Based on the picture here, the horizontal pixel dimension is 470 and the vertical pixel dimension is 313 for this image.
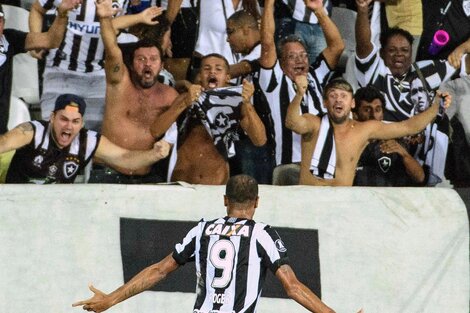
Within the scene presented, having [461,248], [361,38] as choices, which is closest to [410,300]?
[461,248]

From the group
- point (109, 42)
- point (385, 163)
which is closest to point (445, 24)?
point (385, 163)

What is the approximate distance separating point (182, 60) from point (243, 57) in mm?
590

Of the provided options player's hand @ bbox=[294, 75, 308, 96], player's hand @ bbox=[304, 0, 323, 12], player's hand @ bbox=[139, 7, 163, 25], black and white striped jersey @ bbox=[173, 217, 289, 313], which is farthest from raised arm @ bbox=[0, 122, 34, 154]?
black and white striped jersey @ bbox=[173, 217, 289, 313]

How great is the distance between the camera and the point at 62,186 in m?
7.83

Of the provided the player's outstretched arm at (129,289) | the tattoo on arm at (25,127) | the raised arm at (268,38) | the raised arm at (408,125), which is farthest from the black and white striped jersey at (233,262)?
the raised arm at (268,38)

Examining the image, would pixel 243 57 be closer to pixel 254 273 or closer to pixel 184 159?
pixel 184 159

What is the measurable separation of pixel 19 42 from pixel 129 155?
1449 mm

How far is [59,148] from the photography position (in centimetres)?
838

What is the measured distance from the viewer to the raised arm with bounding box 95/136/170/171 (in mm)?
8477

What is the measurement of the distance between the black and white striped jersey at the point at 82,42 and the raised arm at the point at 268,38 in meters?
1.46

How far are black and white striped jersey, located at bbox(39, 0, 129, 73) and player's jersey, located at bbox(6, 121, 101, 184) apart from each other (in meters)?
0.85

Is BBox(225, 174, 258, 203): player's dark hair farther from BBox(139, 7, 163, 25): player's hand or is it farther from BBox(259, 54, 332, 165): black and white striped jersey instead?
BBox(139, 7, 163, 25): player's hand

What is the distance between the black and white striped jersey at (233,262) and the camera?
19.2ft

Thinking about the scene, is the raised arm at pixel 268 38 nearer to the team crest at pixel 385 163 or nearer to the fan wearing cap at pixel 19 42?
the team crest at pixel 385 163
